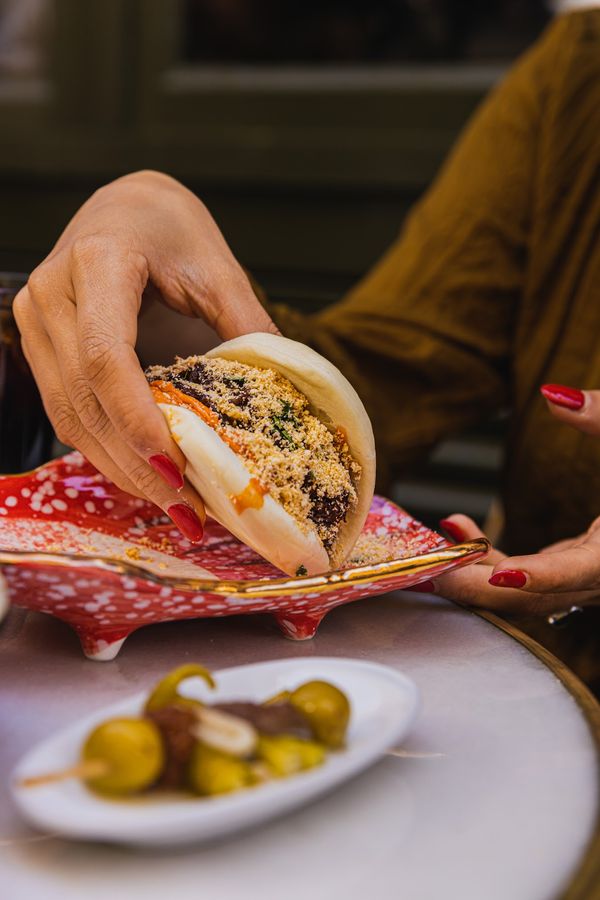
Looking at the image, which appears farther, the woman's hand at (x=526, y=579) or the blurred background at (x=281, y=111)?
the blurred background at (x=281, y=111)

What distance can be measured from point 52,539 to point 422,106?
4.64ft

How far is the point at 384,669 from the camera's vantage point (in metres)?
0.43

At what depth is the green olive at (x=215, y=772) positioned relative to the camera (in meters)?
0.33

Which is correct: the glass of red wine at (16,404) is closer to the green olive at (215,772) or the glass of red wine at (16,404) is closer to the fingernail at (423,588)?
the fingernail at (423,588)

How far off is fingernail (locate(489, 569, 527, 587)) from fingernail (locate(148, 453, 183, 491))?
203mm

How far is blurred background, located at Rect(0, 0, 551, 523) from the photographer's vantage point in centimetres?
181

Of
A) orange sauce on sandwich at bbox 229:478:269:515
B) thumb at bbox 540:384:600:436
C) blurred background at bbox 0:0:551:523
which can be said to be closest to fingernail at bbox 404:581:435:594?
orange sauce on sandwich at bbox 229:478:269:515

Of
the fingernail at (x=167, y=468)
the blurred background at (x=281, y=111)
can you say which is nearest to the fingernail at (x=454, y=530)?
the fingernail at (x=167, y=468)

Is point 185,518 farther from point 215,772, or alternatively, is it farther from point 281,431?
point 215,772

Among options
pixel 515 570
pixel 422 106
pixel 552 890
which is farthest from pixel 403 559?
pixel 422 106

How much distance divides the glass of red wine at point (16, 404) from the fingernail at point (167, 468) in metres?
0.27

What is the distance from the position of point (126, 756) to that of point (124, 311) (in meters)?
0.37

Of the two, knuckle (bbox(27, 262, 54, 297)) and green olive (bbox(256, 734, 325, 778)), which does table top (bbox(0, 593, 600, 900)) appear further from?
knuckle (bbox(27, 262, 54, 297))

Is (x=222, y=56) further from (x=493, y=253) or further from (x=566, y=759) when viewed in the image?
(x=566, y=759)
